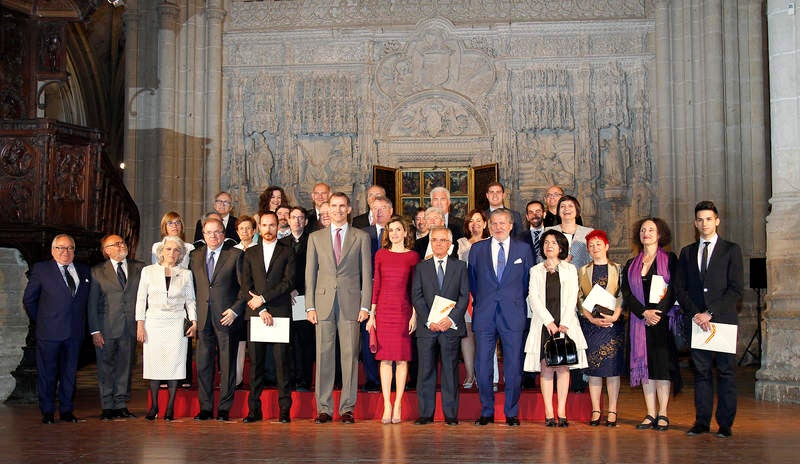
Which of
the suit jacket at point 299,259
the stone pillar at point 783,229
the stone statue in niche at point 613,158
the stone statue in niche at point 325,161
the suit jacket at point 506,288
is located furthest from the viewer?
the stone statue in niche at point 325,161

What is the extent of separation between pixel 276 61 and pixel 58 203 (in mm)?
6344

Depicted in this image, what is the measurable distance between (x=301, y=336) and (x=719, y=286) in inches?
138

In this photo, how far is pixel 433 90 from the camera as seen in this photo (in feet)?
45.3

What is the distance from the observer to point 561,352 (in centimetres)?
652

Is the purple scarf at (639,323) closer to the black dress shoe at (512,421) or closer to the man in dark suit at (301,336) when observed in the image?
the black dress shoe at (512,421)

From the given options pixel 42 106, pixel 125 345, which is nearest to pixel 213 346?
pixel 125 345

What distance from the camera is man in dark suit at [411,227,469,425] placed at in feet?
22.3

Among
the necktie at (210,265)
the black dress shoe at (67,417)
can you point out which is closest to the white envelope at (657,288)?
the necktie at (210,265)

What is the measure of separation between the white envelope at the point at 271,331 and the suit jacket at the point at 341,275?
25 cm

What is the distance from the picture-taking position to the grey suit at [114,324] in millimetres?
7262

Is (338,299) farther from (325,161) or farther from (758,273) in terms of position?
(325,161)

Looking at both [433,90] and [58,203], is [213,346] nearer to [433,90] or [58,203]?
[58,203]

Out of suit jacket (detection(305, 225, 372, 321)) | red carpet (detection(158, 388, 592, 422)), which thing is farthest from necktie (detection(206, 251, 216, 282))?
red carpet (detection(158, 388, 592, 422))

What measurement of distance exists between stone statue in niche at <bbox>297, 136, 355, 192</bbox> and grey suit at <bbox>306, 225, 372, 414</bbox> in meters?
6.68
